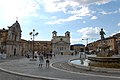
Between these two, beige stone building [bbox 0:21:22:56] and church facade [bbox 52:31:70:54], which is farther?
church facade [bbox 52:31:70:54]

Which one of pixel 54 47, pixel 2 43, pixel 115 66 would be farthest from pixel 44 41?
pixel 115 66

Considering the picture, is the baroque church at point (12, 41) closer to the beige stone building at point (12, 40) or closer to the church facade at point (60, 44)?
the beige stone building at point (12, 40)

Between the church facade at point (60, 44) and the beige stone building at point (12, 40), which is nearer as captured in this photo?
the beige stone building at point (12, 40)

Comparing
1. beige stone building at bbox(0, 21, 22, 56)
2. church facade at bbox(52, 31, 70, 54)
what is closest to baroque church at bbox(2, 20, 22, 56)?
beige stone building at bbox(0, 21, 22, 56)

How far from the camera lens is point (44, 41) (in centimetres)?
16788

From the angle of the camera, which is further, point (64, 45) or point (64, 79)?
point (64, 45)

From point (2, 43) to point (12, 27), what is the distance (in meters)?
9.82

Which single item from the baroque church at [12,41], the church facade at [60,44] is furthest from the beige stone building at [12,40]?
the church facade at [60,44]

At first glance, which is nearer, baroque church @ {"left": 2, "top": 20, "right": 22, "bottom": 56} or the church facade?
baroque church @ {"left": 2, "top": 20, "right": 22, "bottom": 56}

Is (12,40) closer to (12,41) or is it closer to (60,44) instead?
(12,41)

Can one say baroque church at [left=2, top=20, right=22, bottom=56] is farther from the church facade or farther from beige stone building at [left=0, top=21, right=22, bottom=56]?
the church facade

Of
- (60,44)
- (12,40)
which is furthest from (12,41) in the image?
(60,44)

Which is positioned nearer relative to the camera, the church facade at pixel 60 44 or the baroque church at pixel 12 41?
the baroque church at pixel 12 41

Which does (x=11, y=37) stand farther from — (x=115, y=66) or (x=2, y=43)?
(x=115, y=66)
